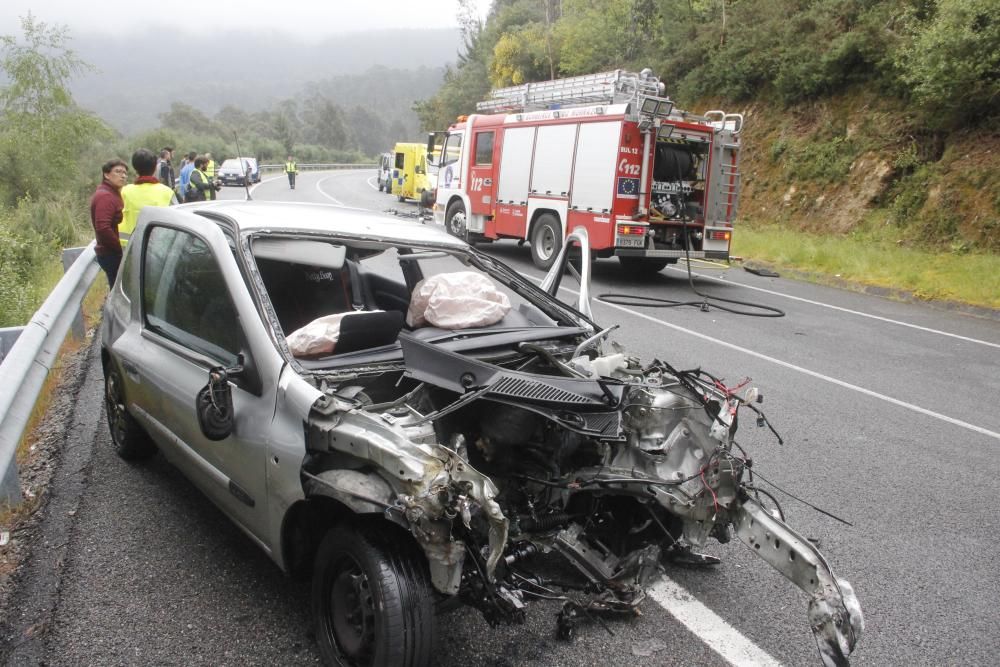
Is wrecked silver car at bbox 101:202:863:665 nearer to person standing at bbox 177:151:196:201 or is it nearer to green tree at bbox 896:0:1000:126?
person standing at bbox 177:151:196:201

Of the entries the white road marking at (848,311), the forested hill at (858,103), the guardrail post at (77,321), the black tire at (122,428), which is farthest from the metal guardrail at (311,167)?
the black tire at (122,428)

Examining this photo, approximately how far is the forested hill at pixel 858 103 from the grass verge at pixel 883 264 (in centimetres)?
88

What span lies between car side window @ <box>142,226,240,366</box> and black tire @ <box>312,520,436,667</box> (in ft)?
3.26

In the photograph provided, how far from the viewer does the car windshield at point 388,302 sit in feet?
10.5

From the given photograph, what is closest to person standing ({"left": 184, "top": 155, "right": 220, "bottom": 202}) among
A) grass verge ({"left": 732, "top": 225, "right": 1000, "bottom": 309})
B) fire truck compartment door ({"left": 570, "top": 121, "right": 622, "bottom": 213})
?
fire truck compartment door ({"left": 570, "top": 121, "right": 622, "bottom": 213})

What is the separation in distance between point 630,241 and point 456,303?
8.49 metres

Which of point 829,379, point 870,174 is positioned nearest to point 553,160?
point 829,379

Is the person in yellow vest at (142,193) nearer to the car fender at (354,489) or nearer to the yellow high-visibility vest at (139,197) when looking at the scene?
the yellow high-visibility vest at (139,197)

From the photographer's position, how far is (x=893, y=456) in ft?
16.1

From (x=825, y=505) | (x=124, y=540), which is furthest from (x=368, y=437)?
(x=825, y=505)

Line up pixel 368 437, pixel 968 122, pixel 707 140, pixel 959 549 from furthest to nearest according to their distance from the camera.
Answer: pixel 968 122 < pixel 707 140 < pixel 959 549 < pixel 368 437

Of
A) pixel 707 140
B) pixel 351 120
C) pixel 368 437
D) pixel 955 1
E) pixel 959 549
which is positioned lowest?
pixel 959 549

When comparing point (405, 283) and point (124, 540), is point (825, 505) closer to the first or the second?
point (405, 283)

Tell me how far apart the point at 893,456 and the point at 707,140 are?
27.1ft
